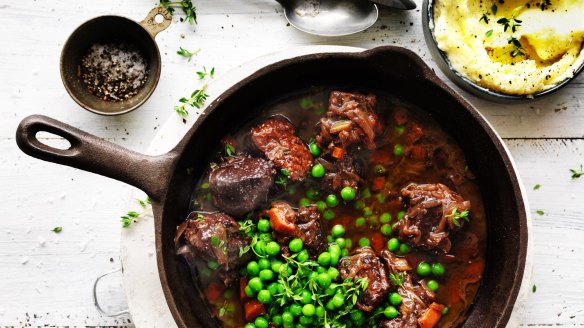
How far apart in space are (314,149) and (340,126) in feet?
0.96

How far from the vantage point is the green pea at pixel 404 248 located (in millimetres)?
4473

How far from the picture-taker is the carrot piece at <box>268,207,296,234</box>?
428 cm

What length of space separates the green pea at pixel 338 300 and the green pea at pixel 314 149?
1.05 metres

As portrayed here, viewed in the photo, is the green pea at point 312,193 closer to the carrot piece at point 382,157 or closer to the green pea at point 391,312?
the carrot piece at point 382,157

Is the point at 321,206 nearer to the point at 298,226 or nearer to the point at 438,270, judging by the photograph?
the point at 298,226

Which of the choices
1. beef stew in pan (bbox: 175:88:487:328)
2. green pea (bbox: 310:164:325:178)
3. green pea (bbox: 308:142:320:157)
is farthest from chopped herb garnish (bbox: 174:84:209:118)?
green pea (bbox: 310:164:325:178)

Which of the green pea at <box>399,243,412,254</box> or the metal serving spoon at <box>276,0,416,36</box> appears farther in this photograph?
the metal serving spoon at <box>276,0,416,36</box>

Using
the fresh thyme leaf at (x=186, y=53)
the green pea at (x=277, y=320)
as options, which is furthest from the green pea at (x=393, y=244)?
the fresh thyme leaf at (x=186, y=53)

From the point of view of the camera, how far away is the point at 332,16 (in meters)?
4.85

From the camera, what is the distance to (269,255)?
4.34 m

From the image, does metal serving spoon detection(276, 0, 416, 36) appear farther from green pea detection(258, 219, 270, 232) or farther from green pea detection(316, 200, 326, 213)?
green pea detection(258, 219, 270, 232)

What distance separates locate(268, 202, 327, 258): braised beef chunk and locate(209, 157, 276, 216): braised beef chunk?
17 centimetres

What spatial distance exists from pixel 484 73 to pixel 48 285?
3.87 metres

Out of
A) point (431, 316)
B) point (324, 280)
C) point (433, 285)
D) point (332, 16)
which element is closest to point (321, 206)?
point (324, 280)
